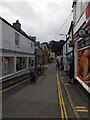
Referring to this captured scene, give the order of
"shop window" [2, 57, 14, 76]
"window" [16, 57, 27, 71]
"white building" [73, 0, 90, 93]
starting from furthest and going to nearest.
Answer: "window" [16, 57, 27, 71], "shop window" [2, 57, 14, 76], "white building" [73, 0, 90, 93]

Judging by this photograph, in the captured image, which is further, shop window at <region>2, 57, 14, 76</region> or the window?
the window

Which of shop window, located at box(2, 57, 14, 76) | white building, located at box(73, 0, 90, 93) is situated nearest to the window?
shop window, located at box(2, 57, 14, 76)

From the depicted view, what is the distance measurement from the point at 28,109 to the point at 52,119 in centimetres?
131

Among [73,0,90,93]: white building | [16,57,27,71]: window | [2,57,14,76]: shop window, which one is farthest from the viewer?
[16,57,27,71]: window

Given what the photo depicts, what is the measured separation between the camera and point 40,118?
4547 millimetres

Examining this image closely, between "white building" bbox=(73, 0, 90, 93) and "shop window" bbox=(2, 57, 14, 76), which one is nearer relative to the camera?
"white building" bbox=(73, 0, 90, 93)

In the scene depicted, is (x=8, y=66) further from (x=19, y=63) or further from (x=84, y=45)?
(x=84, y=45)

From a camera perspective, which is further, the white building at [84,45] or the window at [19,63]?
the window at [19,63]

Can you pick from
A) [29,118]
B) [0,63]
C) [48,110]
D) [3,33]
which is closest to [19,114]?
[29,118]

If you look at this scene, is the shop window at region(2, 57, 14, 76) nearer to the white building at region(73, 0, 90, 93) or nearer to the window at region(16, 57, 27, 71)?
the window at region(16, 57, 27, 71)

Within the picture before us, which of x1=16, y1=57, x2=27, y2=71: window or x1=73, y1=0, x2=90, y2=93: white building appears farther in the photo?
x1=16, y1=57, x2=27, y2=71: window

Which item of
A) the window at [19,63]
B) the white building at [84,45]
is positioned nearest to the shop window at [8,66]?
the window at [19,63]

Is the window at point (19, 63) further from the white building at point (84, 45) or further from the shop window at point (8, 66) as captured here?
the white building at point (84, 45)

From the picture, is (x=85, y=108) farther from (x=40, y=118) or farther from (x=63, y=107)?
(x=40, y=118)
